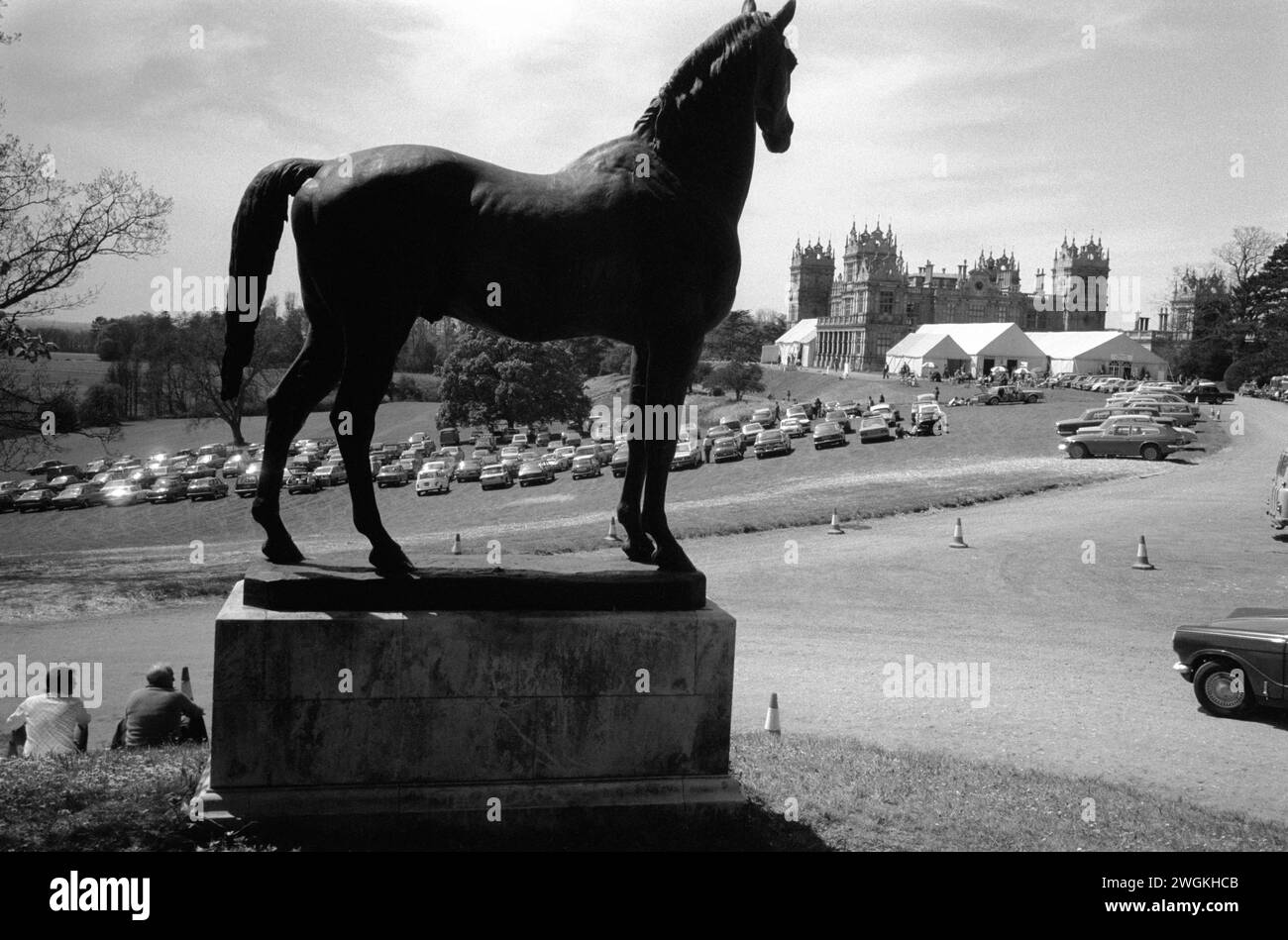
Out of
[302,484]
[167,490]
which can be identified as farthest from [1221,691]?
[167,490]

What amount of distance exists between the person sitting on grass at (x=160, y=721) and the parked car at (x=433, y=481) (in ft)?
101

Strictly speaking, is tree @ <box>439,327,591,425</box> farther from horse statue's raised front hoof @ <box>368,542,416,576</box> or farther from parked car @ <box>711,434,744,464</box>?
horse statue's raised front hoof @ <box>368,542,416,576</box>

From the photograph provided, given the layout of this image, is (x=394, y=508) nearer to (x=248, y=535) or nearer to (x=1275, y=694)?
(x=248, y=535)

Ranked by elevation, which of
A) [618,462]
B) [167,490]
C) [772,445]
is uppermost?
[772,445]

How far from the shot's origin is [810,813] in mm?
6039

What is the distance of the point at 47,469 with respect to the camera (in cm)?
5172

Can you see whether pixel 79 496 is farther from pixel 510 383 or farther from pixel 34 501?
Result: pixel 510 383

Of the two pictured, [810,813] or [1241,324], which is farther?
[1241,324]

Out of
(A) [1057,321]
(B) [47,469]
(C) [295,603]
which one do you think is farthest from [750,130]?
(A) [1057,321]

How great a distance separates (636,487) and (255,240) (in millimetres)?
2466

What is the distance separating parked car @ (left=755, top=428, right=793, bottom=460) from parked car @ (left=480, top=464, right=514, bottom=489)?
→ 973 centimetres

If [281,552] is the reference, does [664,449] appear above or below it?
above

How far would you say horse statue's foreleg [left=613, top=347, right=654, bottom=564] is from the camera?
571cm

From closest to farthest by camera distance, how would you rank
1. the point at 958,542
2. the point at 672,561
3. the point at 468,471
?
the point at 672,561, the point at 958,542, the point at 468,471
